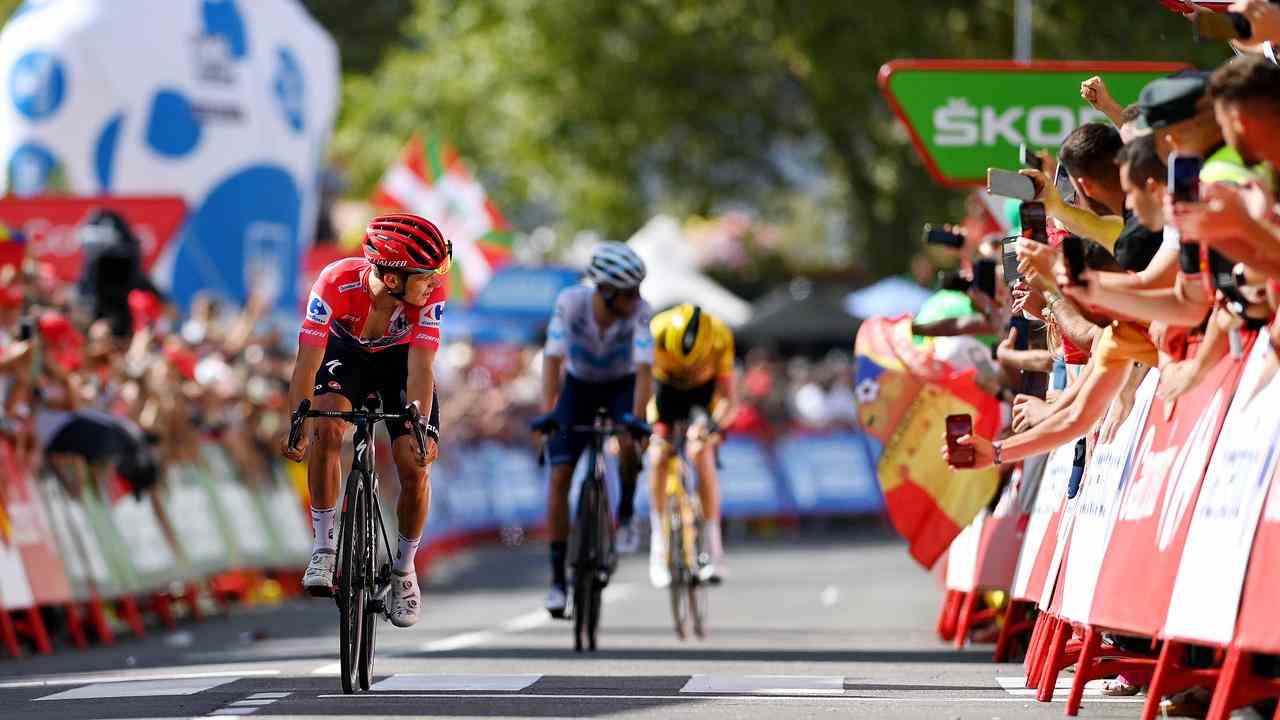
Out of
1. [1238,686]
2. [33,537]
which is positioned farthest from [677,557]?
[1238,686]

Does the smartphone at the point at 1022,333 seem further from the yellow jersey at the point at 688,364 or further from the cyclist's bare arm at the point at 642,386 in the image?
the yellow jersey at the point at 688,364

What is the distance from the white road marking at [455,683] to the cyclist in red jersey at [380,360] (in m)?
0.29

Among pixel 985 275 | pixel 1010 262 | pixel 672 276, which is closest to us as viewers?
pixel 1010 262

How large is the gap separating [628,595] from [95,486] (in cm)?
559

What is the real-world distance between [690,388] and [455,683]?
5910 millimetres

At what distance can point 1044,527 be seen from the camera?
36.1ft

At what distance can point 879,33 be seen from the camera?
38.8m

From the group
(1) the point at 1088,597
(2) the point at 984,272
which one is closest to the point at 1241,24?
(1) the point at 1088,597

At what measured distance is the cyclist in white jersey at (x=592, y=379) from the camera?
569 inches

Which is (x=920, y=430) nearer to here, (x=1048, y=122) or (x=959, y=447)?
(x=1048, y=122)

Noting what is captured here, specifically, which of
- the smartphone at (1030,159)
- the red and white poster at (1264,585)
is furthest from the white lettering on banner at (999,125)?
the red and white poster at (1264,585)

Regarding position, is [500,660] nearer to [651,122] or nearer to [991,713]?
[991,713]

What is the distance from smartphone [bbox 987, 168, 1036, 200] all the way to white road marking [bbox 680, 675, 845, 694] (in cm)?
212

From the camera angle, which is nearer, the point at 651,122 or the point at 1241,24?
the point at 1241,24
